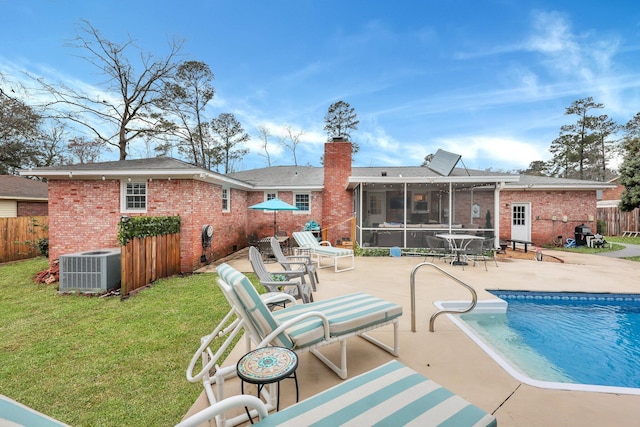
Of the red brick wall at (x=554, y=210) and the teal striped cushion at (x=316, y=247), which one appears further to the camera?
the red brick wall at (x=554, y=210)


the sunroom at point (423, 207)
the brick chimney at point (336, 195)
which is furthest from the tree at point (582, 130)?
the brick chimney at point (336, 195)

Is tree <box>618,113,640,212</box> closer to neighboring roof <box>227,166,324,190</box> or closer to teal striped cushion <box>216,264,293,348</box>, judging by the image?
neighboring roof <box>227,166,324,190</box>

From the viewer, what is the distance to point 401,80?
60.8ft

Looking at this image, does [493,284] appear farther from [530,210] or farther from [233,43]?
[233,43]

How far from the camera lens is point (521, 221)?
1484 cm

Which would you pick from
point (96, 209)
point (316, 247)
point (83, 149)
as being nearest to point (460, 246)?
point (316, 247)

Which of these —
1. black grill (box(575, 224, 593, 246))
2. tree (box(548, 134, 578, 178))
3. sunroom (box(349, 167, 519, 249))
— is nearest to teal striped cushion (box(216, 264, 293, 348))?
sunroom (box(349, 167, 519, 249))

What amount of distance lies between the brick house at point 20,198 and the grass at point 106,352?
11.8 m

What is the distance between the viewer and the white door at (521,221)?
14.7 m

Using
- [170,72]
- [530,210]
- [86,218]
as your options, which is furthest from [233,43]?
[530,210]

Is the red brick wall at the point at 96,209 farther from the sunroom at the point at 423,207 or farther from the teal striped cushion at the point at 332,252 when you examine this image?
the sunroom at the point at 423,207

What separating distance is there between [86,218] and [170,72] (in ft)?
42.7

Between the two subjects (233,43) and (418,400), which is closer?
(418,400)

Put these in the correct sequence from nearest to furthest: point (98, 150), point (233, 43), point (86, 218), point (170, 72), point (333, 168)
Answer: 1. point (86, 218)
2. point (333, 168)
3. point (233, 43)
4. point (170, 72)
5. point (98, 150)
